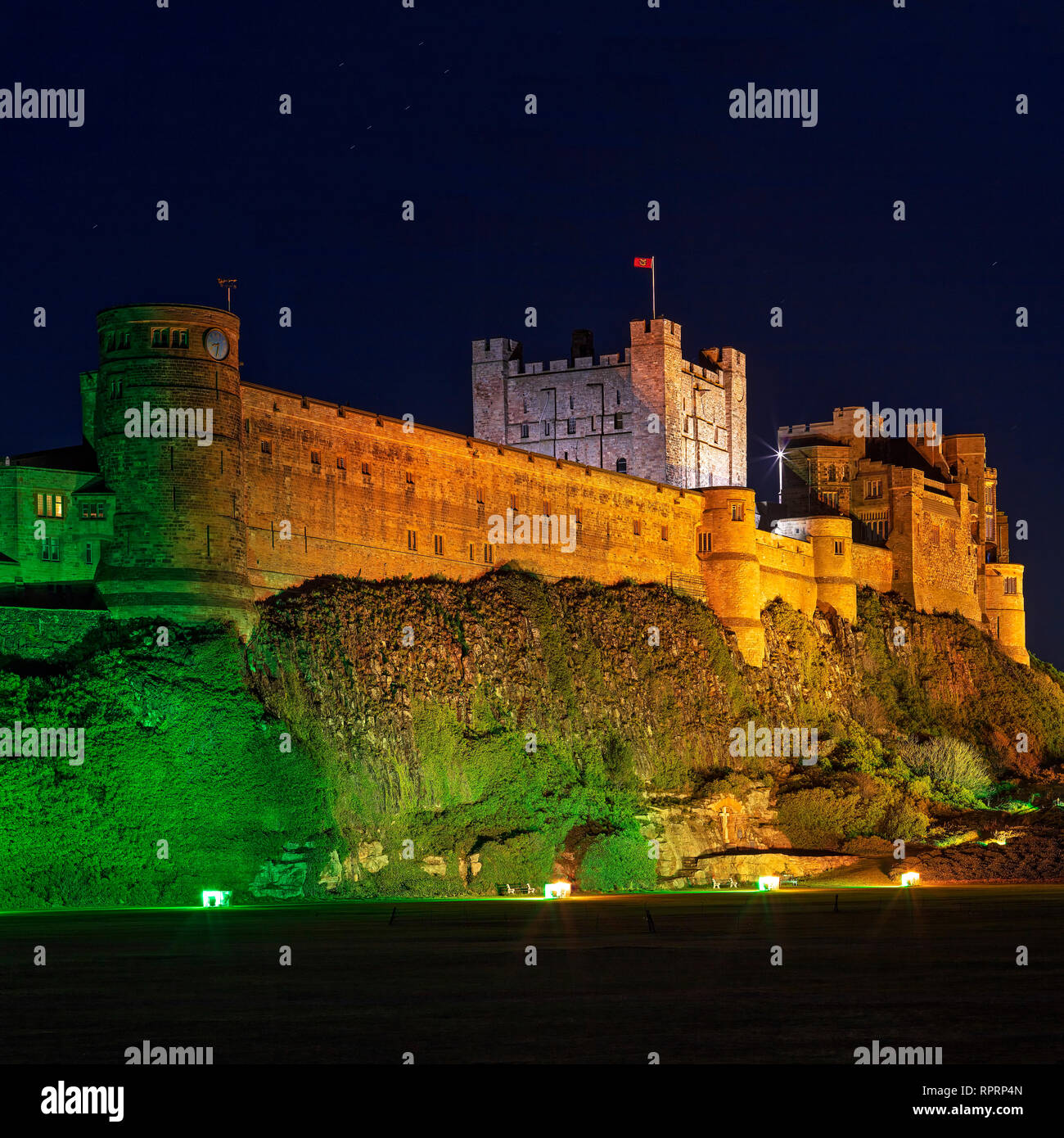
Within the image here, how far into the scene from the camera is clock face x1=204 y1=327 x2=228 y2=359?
57.5m

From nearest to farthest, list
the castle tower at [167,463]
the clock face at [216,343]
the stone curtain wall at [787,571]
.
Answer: the castle tower at [167,463]
the clock face at [216,343]
the stone curtain wall at [787,571]

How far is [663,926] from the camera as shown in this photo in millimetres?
41031

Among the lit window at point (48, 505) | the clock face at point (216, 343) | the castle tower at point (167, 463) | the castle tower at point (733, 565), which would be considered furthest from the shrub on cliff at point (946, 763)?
the lit window at point (48, 505)

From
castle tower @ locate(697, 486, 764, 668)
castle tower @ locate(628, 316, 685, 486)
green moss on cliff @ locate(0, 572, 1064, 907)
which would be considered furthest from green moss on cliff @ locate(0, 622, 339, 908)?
castle tower @ locate(628, 316, 685, 486)

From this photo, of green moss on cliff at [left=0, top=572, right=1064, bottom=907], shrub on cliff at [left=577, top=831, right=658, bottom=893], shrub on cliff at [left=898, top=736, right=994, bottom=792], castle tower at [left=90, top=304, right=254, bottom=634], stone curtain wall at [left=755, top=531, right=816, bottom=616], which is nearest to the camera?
green moss on cliff at [left=0, top=572, right=1064, bottom=907]

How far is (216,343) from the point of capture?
57.8 m

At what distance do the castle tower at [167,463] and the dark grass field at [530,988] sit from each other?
1421 cm

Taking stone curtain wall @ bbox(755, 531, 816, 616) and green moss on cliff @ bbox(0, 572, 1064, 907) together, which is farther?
stone curtain wall @ bbox(755, 531, 816, 616)

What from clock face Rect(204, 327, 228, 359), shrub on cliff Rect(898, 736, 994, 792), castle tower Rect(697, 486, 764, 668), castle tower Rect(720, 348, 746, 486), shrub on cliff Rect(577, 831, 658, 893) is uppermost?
castle tower Rect(720, 348, 746, 486)

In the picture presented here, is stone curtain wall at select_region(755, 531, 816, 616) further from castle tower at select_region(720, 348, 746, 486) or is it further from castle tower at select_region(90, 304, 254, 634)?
castle tower at select_region(90, 304, 254, 634)

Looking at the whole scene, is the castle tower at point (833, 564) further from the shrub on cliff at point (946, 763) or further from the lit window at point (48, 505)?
the lit window at point (48, 505)

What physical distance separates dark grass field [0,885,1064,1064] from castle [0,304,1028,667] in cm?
1550

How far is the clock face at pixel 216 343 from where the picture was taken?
57531mm

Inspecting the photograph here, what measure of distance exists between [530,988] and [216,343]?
34897mm
